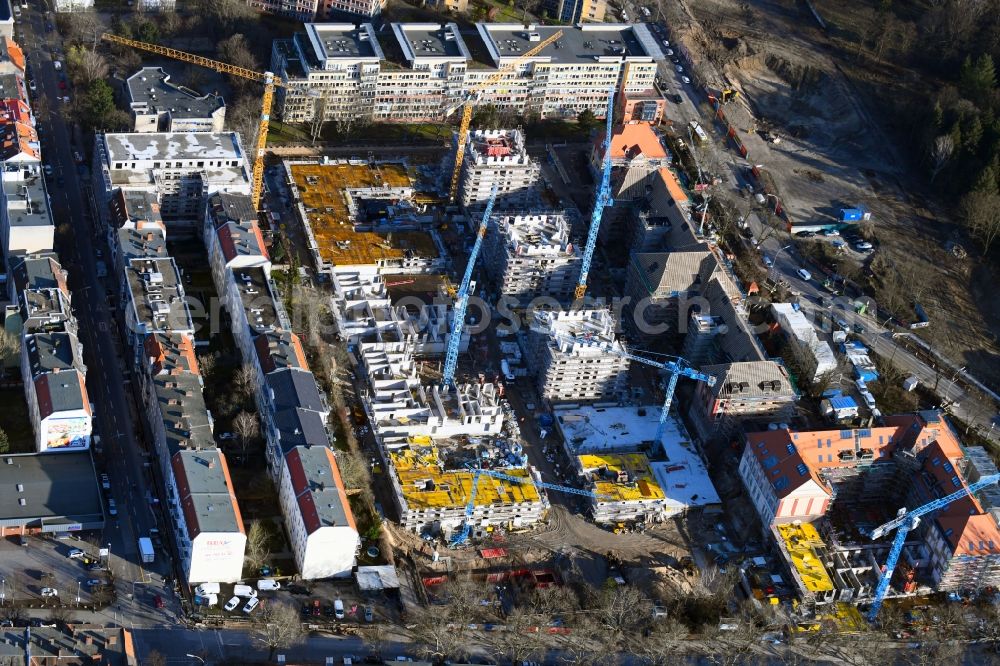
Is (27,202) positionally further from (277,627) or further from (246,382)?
(277,627)

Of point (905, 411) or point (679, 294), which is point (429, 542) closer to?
point (679, 294)

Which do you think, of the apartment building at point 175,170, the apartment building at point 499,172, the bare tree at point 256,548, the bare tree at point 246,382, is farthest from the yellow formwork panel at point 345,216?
the bare tree at point 256,548

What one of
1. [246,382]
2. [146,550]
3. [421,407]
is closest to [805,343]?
[421,407]

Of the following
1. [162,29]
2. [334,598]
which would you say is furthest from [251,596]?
[162,29]

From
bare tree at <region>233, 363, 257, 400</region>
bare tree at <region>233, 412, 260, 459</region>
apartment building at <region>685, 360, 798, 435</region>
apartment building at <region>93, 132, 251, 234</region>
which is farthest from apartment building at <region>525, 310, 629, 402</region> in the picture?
apartment building at <region>93, 132, 251, 234</region>

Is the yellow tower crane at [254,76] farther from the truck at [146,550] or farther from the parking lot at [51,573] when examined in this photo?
the parking lot at [51,573]

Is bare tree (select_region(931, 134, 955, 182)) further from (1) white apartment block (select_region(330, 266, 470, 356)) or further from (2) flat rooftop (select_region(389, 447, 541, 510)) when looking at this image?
(2) flat rooftop (select_region(389, 447, 541, 510))
